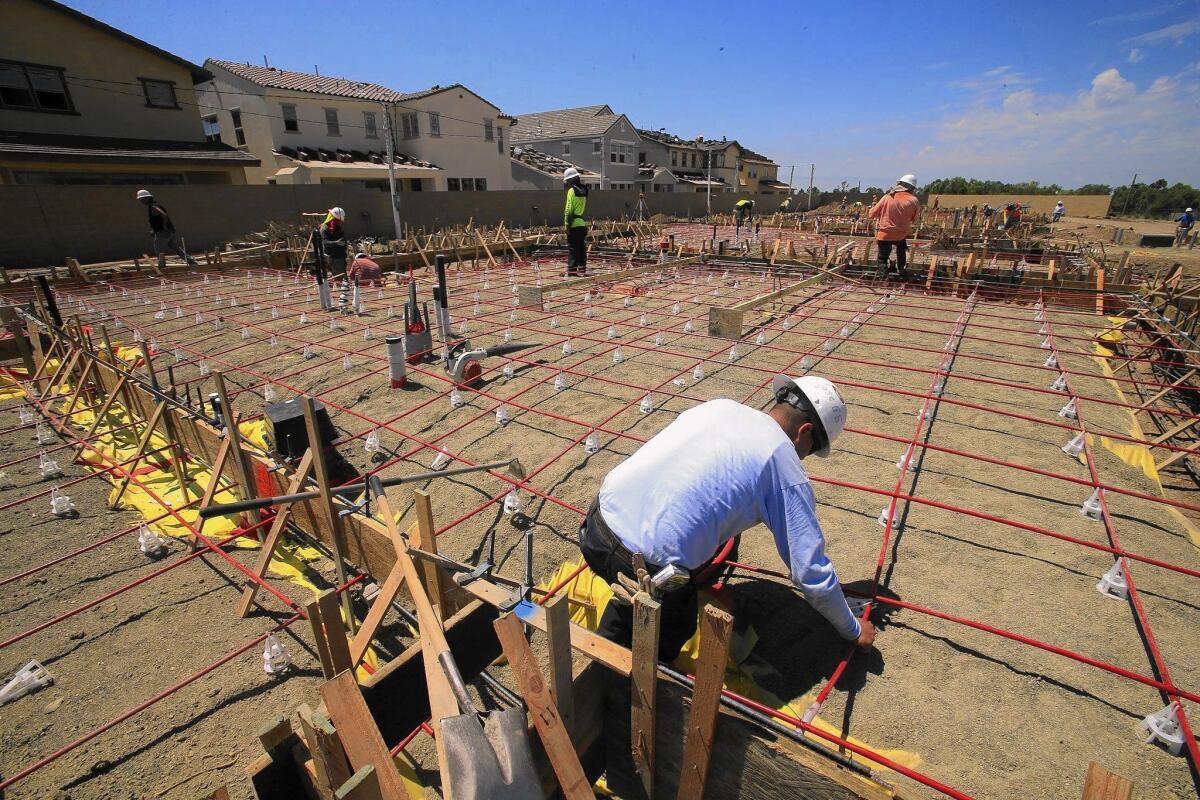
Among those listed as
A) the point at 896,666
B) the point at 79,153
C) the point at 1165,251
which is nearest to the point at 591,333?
the point at 896,666

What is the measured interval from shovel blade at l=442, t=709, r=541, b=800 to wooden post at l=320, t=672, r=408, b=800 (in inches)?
10.8

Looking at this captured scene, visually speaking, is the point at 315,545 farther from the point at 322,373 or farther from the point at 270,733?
the point at 322,373

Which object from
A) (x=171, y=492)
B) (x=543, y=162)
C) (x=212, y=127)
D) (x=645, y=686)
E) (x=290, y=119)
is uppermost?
A: (x=212, y=127)

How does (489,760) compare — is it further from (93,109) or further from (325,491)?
(93,109)

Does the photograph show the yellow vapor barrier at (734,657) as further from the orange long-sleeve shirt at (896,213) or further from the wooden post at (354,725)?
the orange long-sleeve shirt at (896,213)

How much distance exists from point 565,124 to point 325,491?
3914 cm

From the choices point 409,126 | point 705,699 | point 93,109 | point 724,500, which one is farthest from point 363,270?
point 409,126

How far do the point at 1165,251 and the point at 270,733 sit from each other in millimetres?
27820

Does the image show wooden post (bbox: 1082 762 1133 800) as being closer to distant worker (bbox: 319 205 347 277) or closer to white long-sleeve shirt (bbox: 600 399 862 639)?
white long-sleeve shirt (bbox: 600 399 862 639)

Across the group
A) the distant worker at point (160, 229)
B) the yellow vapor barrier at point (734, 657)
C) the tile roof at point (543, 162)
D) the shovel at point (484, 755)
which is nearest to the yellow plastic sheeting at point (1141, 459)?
the yellow vapor barrier at point (734, 657)

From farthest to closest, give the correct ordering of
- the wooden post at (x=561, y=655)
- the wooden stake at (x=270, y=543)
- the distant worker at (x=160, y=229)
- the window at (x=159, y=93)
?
the window at (x=159, y=93) < the distant worker at (x=160, y=229) < the wooden stake at (x=270, y=543) < the wooden post at (x=561, y=655)

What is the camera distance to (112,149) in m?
14.7

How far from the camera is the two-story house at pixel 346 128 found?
20.4m

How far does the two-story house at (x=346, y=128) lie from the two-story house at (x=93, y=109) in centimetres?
284
